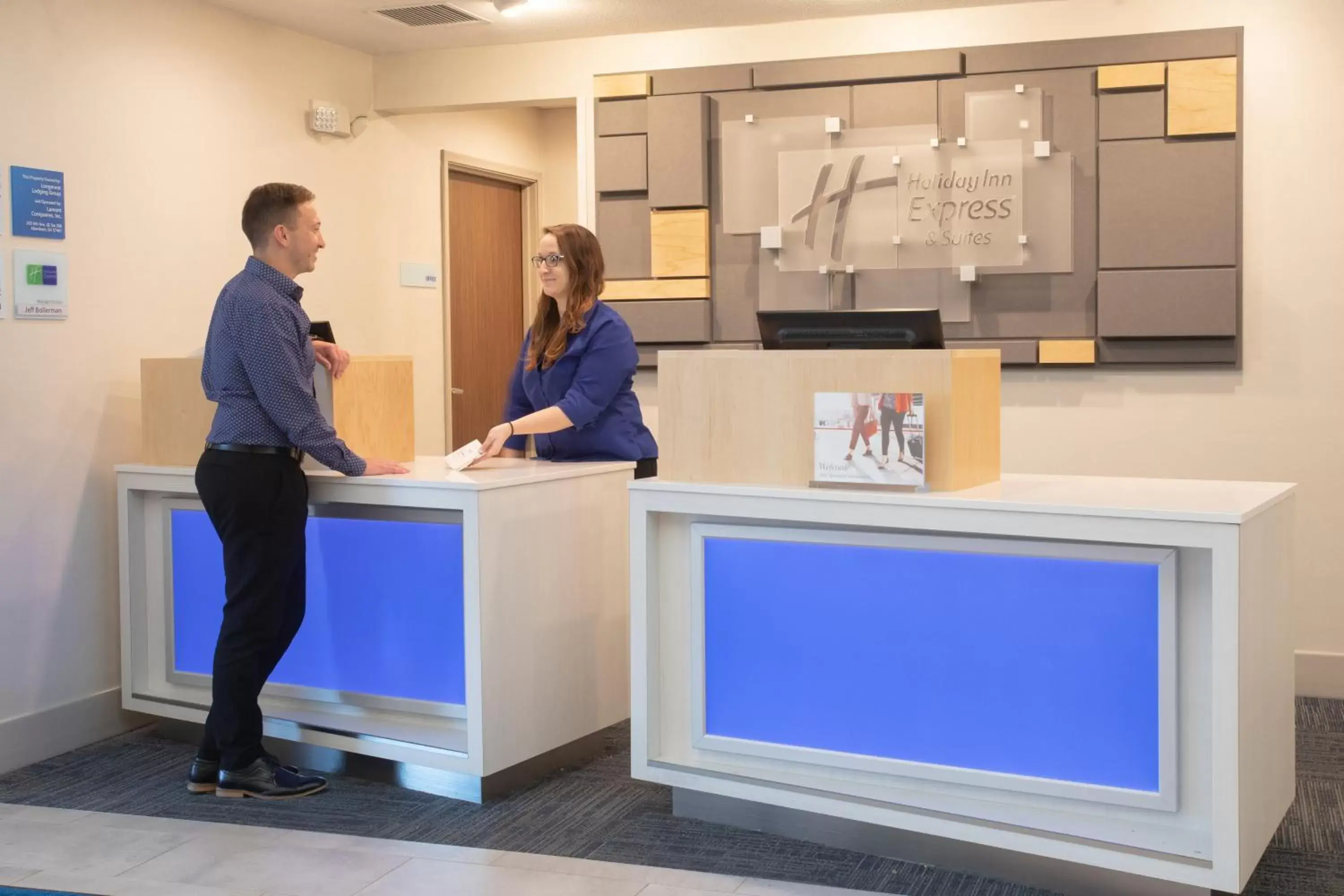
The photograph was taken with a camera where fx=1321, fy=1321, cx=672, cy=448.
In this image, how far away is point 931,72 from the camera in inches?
208

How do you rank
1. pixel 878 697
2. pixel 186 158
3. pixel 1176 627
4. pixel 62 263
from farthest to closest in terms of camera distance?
pixel 186 158 → pixel 62 263 → pixel 878 697 → pixel 1176 627

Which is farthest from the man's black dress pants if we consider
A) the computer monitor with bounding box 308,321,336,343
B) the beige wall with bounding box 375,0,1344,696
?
the beige wall with bounding box 375,0,1344,696

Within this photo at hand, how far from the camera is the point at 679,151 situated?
18.6 ft

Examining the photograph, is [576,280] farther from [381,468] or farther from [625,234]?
[625,234]

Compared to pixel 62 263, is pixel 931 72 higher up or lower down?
higher up

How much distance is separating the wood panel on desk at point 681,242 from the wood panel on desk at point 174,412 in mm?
2108

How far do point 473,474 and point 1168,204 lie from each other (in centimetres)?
286

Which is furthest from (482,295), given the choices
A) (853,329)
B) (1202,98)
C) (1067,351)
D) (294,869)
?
(294,869)

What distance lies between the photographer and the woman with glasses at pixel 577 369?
4160 millimetres

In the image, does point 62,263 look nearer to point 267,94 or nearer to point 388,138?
point 267,94

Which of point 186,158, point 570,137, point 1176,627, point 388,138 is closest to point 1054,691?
point 1176,627

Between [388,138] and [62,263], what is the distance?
214 centimetres

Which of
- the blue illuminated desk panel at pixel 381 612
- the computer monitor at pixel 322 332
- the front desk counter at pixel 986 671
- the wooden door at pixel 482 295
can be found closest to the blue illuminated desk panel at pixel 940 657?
the front desk counter at pixel 986 671

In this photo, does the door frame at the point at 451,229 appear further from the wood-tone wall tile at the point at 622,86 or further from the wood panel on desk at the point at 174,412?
the wood panel on desk at the point at 174,412
